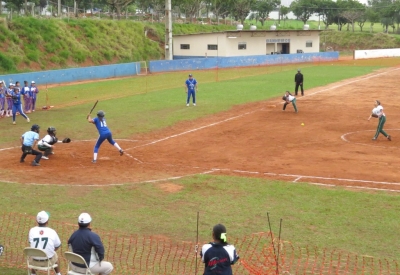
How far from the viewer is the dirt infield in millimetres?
19406

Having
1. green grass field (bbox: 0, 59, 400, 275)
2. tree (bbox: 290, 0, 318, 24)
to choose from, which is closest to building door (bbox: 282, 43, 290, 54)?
tree (bbox: 290, 0, 318, 24)

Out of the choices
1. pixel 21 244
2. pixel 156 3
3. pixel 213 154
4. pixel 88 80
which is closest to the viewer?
pixel 21 244

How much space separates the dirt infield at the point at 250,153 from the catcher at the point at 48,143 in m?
0.54

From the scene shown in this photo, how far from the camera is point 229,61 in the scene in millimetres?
70188

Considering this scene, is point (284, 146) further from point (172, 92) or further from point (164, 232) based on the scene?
point (172, 92)

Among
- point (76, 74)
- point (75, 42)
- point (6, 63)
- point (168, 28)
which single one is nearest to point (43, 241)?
point (76, 74)

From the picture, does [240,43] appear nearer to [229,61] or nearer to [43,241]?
[229,61]

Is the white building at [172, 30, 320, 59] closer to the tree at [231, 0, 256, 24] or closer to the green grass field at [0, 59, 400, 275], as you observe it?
the tree at [231, 0, 256, 24]

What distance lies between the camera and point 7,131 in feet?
92.9

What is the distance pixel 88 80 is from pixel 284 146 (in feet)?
114

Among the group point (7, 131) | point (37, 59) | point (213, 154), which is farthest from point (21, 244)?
point (37, 59)

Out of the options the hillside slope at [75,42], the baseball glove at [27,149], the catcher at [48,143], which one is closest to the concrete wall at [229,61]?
the hillside slope at [75,42]

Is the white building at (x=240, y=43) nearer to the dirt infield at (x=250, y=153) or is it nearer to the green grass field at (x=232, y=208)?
the dirt infield at (x=250, y=153)

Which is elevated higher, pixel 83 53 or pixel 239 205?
pixel 83 53
